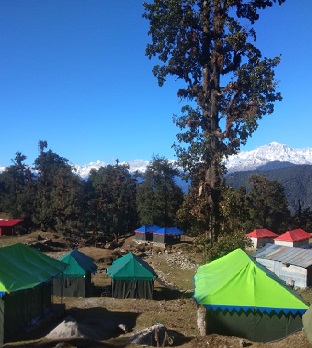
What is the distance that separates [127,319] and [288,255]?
21519 millimetres

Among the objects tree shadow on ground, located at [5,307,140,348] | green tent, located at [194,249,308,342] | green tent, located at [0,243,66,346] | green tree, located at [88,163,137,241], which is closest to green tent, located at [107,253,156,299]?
tree shadow on ground, located at [5,307,140,348]

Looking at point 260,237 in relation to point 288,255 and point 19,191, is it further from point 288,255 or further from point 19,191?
point 19,191

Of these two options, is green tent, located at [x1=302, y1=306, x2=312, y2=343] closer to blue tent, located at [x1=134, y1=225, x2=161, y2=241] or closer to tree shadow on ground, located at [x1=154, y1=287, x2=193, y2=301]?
tree shadow on ground, located at [x1=154, y1=287, x2=193, y2=301]

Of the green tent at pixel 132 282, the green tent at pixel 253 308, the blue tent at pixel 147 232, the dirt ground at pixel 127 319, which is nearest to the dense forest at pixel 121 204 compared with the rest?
the blue tent at pixel 147 232

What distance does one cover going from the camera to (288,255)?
34094 mm

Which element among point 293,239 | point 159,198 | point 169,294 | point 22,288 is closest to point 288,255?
point 169,294

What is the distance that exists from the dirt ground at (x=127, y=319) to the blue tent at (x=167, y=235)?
1494cm

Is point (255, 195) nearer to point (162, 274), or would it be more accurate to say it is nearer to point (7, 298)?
point (162, 274)

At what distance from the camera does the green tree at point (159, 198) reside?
60969 millimetres

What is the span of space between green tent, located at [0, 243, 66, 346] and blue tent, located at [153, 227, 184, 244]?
117 feet

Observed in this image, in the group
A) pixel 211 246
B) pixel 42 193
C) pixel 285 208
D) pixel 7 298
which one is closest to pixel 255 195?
pixel 285 208

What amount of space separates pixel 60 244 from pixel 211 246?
34.3 meters

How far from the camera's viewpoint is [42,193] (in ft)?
212

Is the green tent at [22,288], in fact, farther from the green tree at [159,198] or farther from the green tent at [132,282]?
the green tree at [159,198]
